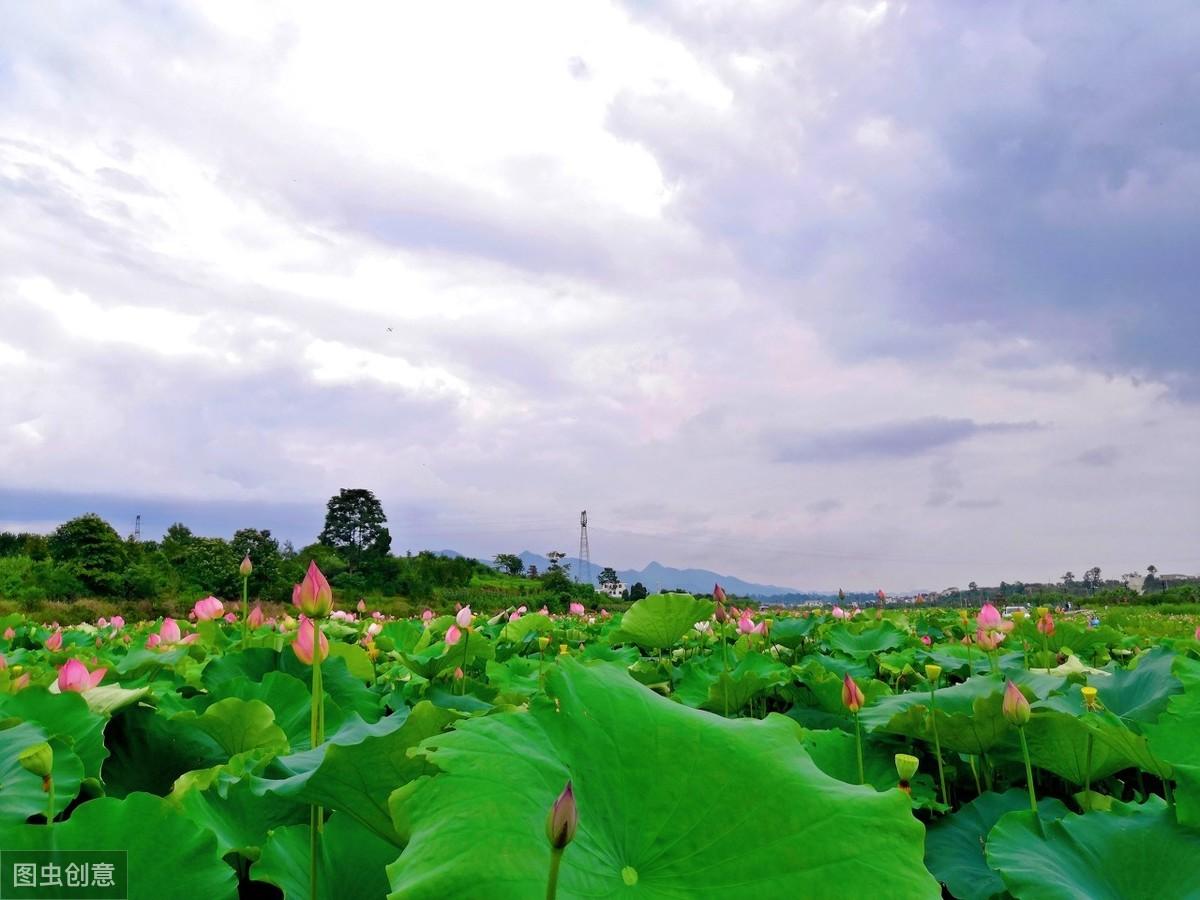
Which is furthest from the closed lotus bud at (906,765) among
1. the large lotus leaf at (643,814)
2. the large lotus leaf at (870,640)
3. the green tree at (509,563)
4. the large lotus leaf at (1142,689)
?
the green tree at (509,563)

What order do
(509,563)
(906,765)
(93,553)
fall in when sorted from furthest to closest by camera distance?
1. (509,563)
2. (93,553)
3. (906,765)

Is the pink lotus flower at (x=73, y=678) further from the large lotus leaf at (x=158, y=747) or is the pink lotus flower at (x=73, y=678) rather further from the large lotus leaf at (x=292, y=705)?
the large lotus leaf at (x=292, y=705)

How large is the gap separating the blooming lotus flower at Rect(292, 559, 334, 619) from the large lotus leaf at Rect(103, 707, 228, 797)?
1.93 feet

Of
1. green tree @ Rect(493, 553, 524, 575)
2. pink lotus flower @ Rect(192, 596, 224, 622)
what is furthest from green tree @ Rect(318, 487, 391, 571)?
pink lotus flower @ Rect(192, 596, 224, 622)

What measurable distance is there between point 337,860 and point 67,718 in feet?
2.59

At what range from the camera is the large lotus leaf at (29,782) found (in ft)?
3.73

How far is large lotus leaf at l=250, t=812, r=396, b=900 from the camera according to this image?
37.3 inches

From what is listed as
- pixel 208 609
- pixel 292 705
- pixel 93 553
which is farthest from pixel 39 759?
pixel 93 553

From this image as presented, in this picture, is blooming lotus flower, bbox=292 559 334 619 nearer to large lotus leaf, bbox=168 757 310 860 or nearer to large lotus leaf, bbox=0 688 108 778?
large lotus leaf, bbox=168 757 310 860

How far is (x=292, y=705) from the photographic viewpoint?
1.77m

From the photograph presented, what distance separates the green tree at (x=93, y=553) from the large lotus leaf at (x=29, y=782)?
30992 millimetres

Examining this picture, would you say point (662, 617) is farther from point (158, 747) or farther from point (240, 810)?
point (240, 810)

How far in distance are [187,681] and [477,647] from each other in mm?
979

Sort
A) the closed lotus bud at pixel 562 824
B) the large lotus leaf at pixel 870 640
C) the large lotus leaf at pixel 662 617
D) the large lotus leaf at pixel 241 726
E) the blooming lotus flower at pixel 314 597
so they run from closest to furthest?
the closed lotus bud at pixel 562 824, the blooming lotus flower at pixel 314 597, the large lotus leaf at pixel 241 726, the large lotus leaf at pixel 662 617, the large lotus leaf at pixel 870 640
